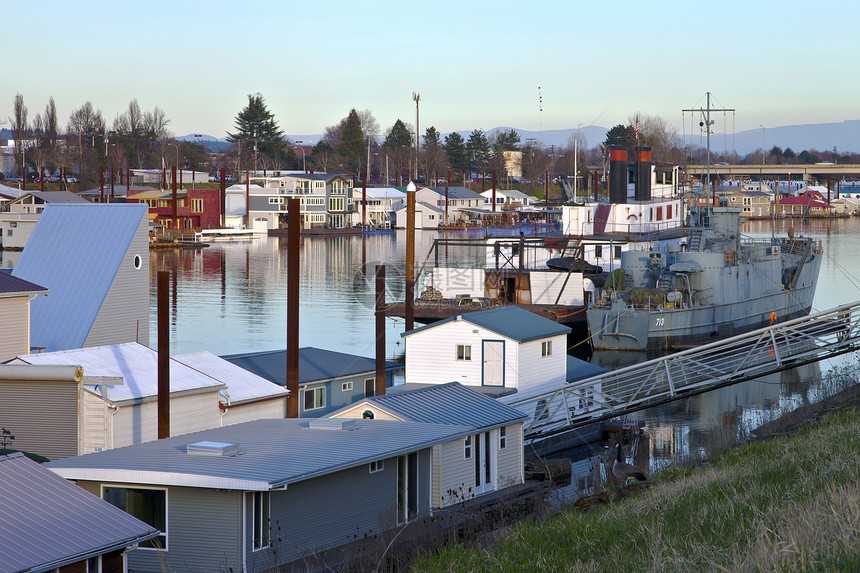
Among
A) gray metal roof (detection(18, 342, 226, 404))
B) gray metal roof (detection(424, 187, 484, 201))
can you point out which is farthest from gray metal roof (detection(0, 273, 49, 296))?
gray metal roof (detection(424, 187, 484, 201))

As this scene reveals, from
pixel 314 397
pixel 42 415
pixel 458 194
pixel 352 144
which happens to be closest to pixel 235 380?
pixel 314 397

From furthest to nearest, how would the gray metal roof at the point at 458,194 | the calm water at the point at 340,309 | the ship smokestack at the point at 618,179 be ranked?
the gray metal roof at the point at 458,194
the ship smokestack at the point at 618,179
the calm water at the point at 340,309

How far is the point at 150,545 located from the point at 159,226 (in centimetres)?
9569

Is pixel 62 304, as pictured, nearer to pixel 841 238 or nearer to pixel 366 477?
pixel 366 477

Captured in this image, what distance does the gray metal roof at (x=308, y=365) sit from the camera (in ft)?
84.1

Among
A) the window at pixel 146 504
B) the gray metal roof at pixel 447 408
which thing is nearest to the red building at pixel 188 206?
the gray metal roof at pixel 447 408

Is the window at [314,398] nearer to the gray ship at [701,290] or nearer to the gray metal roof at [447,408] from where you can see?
the gray metal roof at [447,408]

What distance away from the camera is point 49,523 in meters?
11.4

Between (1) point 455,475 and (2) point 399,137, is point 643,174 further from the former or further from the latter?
(2) point 399,137

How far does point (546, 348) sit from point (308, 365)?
6759 mm

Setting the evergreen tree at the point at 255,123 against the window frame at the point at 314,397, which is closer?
the window frame at the point at 314,397

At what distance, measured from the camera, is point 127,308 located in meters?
30.5

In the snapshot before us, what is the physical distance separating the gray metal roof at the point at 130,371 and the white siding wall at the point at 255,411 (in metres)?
0.72

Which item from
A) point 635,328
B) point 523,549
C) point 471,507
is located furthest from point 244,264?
point 523,549
